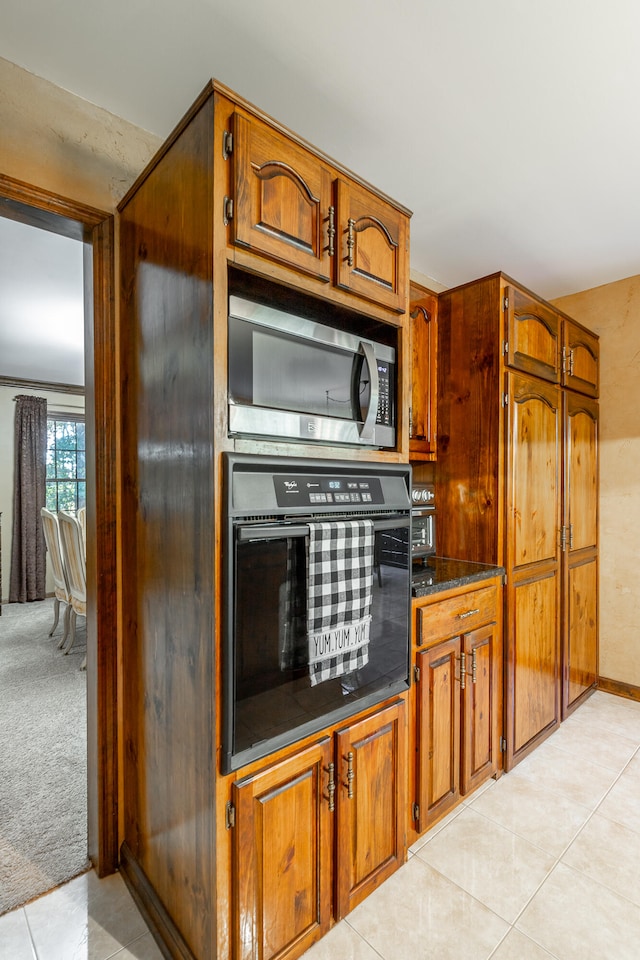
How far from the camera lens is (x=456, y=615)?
194cm

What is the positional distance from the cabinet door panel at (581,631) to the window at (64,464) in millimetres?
5646

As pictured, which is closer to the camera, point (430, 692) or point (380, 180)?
point (430, 692)

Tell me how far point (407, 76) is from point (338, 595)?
1.63 meters

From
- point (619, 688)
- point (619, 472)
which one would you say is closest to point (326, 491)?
point (619, 472)

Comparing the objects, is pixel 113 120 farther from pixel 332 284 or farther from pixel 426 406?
pixel 426 406

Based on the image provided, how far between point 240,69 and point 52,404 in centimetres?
549

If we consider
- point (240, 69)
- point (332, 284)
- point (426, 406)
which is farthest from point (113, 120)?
point (426, 406)

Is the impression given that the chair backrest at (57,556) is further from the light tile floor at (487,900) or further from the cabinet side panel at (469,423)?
the cabinet side panel at (469,423)

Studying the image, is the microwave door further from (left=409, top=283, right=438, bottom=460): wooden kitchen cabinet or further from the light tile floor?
the light tile floor

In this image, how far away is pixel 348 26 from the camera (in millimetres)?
1337

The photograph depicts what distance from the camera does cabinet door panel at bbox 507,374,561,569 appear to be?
2.27 meters

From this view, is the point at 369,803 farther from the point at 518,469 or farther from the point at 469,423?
the point at 469,423

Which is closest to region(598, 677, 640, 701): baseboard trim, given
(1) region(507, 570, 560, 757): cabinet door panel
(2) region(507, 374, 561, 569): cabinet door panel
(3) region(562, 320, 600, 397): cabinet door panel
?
(1) region(507, 570, 560, 757): cabinet door panel

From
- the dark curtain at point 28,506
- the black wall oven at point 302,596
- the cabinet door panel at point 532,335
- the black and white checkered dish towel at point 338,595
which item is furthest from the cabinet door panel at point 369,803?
the dark curtain at point 28,506
